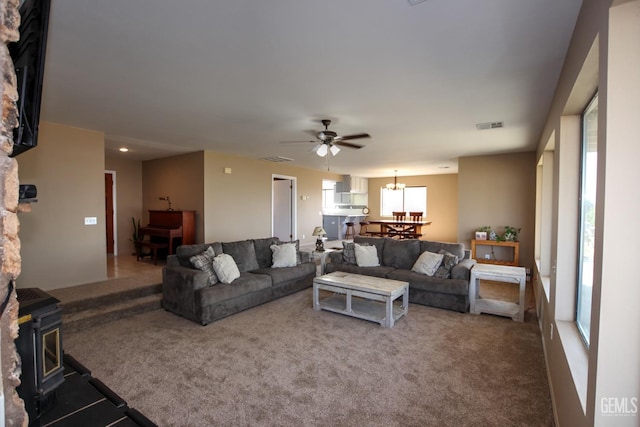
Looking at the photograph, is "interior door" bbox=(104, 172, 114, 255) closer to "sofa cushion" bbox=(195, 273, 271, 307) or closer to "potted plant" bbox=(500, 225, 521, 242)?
"sofa cushion" bbox=(195, 273, 271, 307)

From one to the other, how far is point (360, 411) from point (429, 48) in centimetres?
267

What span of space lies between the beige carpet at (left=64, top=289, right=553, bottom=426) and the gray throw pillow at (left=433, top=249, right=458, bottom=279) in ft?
1.88

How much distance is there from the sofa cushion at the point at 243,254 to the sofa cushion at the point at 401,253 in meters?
2.19

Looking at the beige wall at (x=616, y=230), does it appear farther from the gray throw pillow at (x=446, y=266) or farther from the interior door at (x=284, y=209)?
the interior door at (x=284, y=209)

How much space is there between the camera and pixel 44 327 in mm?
1822

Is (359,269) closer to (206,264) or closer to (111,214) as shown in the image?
(206,264)

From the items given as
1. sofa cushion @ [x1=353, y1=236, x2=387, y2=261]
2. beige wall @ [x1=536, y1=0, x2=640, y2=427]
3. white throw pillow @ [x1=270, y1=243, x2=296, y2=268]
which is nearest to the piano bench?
white throw pillow @ [x1=270, y1=243, x2=296, y2=268]

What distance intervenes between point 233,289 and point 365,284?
1.71m

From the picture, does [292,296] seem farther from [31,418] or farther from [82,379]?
[31,418]

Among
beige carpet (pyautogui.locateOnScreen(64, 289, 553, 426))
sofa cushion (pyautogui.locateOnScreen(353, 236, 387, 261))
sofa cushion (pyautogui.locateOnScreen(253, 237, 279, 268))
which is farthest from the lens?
sofa cushion (pyautogui.locateOnScreen(353, 236, 387, 261))

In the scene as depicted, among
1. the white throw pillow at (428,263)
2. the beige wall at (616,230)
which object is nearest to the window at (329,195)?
the white throw pillow at (428,263)

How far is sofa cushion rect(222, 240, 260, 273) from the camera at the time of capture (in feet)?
15.5

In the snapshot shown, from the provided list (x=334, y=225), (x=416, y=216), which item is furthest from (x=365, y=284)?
(x=334, y=225)

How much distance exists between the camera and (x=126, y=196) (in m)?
7.48
